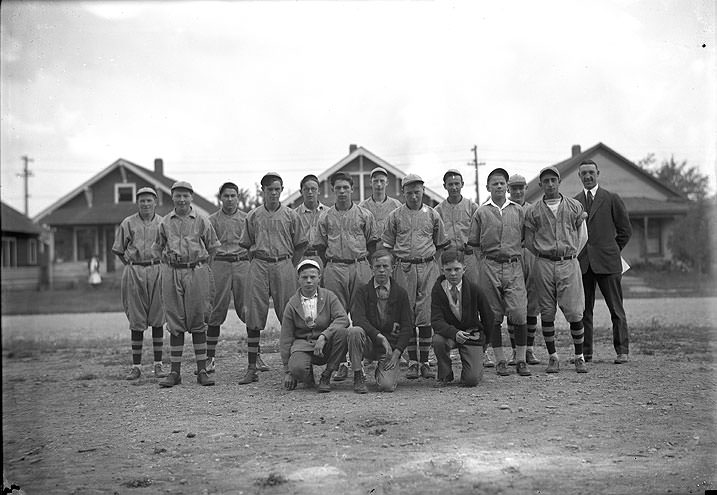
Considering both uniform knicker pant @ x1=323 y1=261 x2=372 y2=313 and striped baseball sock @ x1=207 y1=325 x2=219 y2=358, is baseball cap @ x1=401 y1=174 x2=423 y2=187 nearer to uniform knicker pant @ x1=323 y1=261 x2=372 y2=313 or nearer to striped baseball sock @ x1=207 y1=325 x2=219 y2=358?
uniform knicker pant @ x1=323 y1=261 x2=372 y2=313

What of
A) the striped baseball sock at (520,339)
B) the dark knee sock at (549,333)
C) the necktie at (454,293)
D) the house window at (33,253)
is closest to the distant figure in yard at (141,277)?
the necktie at (454,293)

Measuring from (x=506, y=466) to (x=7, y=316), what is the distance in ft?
17.6

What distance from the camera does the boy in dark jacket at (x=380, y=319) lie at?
708 centimetres

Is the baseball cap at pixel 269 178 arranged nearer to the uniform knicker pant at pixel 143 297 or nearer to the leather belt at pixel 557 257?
the uniform knicker pant at pixel 143 297

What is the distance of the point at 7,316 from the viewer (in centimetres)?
696

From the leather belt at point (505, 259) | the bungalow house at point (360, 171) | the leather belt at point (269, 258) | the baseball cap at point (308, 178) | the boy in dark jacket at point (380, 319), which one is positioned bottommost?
the boy in dark jacket at point (380, 319)

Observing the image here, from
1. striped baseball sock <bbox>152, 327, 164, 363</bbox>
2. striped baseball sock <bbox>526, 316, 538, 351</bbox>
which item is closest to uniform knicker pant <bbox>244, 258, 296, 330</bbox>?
striped baseball sock <bbox>152, 327, 164, 363</bbox>

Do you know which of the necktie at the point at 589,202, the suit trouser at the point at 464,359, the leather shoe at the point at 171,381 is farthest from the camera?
the necktie at the point at 589,202

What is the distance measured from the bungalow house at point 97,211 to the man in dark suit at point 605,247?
18.9m

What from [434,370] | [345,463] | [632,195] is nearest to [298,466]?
[345,463]

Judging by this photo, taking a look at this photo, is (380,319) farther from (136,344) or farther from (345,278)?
(136,344)

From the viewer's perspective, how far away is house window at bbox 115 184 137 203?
26562 mm

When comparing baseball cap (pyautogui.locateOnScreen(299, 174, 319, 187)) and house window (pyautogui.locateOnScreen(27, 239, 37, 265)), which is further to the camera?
house window (pyautogui.locateOnScreen(27, 239, 37, 265))

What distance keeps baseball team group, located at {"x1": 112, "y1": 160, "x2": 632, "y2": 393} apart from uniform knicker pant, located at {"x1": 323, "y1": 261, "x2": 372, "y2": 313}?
1 cm
